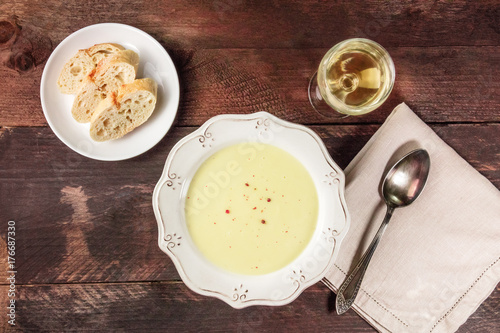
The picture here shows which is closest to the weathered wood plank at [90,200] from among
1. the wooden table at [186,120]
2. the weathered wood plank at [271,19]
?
the wooden table at [186,120]

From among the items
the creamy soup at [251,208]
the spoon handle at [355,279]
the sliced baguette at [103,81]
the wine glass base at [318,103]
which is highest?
the sliced baguette at [103,81]

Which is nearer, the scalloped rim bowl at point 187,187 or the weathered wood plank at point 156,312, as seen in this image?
the scalloped rim bowl at point 187,187

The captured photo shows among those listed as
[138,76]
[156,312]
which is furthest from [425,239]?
[138,76]

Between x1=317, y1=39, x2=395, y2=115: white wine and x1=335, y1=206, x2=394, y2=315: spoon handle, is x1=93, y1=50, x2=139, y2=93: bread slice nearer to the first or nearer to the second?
x1=317, y1=39, x2=395, y2=115: white wine

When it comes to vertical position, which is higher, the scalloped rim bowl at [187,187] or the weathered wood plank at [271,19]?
the weathered wood plank at [271,19]

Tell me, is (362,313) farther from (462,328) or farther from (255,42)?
(255,42)

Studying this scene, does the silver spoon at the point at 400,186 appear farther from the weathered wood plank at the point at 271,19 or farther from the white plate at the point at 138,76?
the white plate at the point at 138,76

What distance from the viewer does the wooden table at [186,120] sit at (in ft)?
2.90

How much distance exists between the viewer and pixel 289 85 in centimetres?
88

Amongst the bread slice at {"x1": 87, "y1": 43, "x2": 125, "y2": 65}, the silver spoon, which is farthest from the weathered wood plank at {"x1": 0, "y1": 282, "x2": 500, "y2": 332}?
the bread slice at {"x1": 87, "y1": 43, "x2": 125, "y2": 65}

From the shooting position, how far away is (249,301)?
77cm

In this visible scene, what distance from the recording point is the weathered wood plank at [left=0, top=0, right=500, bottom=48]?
0.88 metres

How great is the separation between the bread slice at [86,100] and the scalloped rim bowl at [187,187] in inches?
9.3

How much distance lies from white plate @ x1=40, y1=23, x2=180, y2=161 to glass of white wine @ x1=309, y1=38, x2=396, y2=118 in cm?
35
